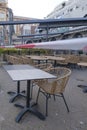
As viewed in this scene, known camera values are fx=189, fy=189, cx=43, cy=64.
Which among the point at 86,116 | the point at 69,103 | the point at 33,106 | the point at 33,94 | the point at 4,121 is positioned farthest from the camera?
the point at 33,94

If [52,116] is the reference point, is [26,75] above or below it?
above

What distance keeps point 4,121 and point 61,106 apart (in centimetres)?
138

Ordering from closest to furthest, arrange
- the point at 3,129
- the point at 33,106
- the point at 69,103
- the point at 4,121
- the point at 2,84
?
the point at 3,129 → the point at 4,121 → the point at 33,106 → the point at 69,103 → the point at 2,84

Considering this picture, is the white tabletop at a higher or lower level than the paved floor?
higher

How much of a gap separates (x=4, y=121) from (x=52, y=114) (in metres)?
0.97

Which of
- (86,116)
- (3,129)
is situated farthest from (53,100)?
(3,129)

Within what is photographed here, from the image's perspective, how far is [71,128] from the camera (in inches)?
131

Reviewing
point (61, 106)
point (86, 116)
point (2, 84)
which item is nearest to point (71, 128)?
point (86, 116)

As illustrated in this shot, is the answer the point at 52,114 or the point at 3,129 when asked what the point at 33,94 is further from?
the point at 3,129

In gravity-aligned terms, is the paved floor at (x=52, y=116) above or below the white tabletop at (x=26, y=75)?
below

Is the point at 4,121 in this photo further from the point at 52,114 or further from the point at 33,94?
the point at 33,94

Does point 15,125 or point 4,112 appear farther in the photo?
point 4,112

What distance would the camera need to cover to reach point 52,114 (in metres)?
3.85

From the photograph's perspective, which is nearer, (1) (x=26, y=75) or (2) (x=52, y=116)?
(1) (x=26, y=75)
